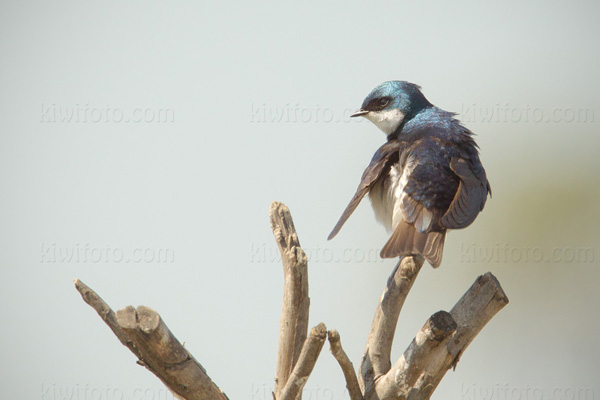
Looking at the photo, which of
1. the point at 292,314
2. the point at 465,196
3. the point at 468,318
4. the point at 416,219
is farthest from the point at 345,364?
the point at 465,196

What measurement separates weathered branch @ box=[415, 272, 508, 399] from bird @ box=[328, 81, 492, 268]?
0.98ft

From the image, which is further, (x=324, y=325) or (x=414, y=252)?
(x=414, y=252)

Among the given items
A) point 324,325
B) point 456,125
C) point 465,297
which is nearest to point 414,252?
point 465,297

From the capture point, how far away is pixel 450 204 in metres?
4.85

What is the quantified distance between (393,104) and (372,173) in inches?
40.8

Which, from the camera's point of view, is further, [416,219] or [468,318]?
[416,219]

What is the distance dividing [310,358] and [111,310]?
3.14 ft

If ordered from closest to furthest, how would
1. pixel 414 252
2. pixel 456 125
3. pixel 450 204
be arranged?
pixel 414 252 → pixel 450 204 → pixel 456 125

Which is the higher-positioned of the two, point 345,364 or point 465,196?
point 465,196

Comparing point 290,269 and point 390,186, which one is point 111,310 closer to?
point 290,269

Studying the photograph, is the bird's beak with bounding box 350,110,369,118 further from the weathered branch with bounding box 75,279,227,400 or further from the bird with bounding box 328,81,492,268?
the weathered branch with bounding box 75,279,227,400

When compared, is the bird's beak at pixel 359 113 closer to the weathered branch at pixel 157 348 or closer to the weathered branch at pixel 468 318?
the weathered branch at pixel 468 318

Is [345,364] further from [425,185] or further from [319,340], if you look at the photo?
[425,185]

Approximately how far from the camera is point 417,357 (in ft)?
12.8
